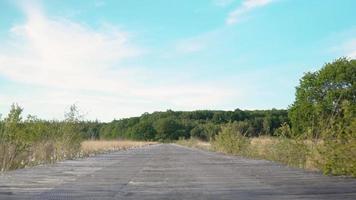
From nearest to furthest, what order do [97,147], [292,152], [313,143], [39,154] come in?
[313,143] → [292,152] → [39,154] → [97,147]

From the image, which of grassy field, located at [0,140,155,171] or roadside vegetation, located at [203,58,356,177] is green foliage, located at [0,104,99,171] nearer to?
grassy field, located at [0,140,155,171]

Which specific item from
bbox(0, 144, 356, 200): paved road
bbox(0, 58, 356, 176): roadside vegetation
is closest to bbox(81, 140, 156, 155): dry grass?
bbox(0, 58, 356, 176): roadside vegetation

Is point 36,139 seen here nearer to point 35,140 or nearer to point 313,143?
point 35,140

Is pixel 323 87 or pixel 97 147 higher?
pixel 323 87

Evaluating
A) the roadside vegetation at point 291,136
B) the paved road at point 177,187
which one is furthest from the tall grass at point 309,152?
the paved road at point 177,187

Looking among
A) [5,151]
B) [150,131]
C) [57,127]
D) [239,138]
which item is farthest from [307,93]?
[150,131]

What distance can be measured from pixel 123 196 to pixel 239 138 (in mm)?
32090

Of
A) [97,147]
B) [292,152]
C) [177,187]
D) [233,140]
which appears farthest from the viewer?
[97,147]

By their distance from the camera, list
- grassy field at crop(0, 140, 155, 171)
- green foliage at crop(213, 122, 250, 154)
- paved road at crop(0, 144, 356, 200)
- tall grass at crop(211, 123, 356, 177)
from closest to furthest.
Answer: paved road at crop(0, 144, 356, 200), tall grass at crop(211, 123, 356, 177), grassy field at crop(0, 140, 155, 171), green foliage at crop(213, 122, 250, 154)

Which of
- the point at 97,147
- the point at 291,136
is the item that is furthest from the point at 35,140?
the point at 97,147

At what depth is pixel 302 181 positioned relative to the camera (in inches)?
640

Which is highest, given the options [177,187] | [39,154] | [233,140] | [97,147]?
[233,140]

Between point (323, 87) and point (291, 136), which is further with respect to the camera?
point (323, 87)

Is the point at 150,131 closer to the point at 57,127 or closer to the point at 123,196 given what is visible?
the point at 57,127
